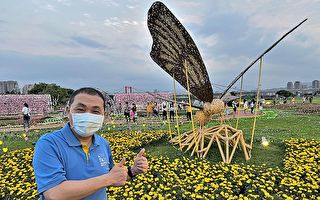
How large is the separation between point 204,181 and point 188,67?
299cm

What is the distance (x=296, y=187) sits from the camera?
5043 millimetres

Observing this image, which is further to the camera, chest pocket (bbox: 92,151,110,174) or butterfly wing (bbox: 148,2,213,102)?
butterfly wing (bbox: 148,2,213,102)

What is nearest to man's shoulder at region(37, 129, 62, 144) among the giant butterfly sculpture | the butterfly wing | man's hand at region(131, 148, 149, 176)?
man's hand at region(131, 148, 149, 176)

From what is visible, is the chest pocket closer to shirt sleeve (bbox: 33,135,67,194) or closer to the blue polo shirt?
the blue polo shirt

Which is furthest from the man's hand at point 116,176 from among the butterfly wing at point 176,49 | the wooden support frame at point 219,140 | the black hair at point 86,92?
the butterfly wing at point 176,49

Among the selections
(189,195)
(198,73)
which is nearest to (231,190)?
(189,195)

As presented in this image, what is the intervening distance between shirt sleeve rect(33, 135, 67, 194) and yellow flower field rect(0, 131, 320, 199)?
2972 millimetres

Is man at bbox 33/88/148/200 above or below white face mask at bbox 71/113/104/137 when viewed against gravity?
below

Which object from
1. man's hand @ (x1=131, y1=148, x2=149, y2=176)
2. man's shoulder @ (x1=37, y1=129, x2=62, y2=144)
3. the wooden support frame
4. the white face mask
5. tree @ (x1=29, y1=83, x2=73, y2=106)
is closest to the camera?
man's shoulder @ (x1=37, y1=129, x2=62, y2=144)

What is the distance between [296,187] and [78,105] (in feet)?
14.9

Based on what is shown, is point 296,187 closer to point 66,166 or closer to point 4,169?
point 66,166

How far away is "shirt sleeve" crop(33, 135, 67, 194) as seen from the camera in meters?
1.60

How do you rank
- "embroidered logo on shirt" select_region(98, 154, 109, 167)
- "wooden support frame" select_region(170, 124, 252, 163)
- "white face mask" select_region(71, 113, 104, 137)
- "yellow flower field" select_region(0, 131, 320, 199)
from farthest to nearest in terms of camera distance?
"wooden support frame" select_region(170, 124, 252, 163), "yellow flower field" select_region(0, 131, 320, 199), "embroidered logo on shirt" select_region(98, 154, 109, 167), "white face mask" select_region(71, 113, 104, 137)

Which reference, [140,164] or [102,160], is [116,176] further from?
[140,164]
